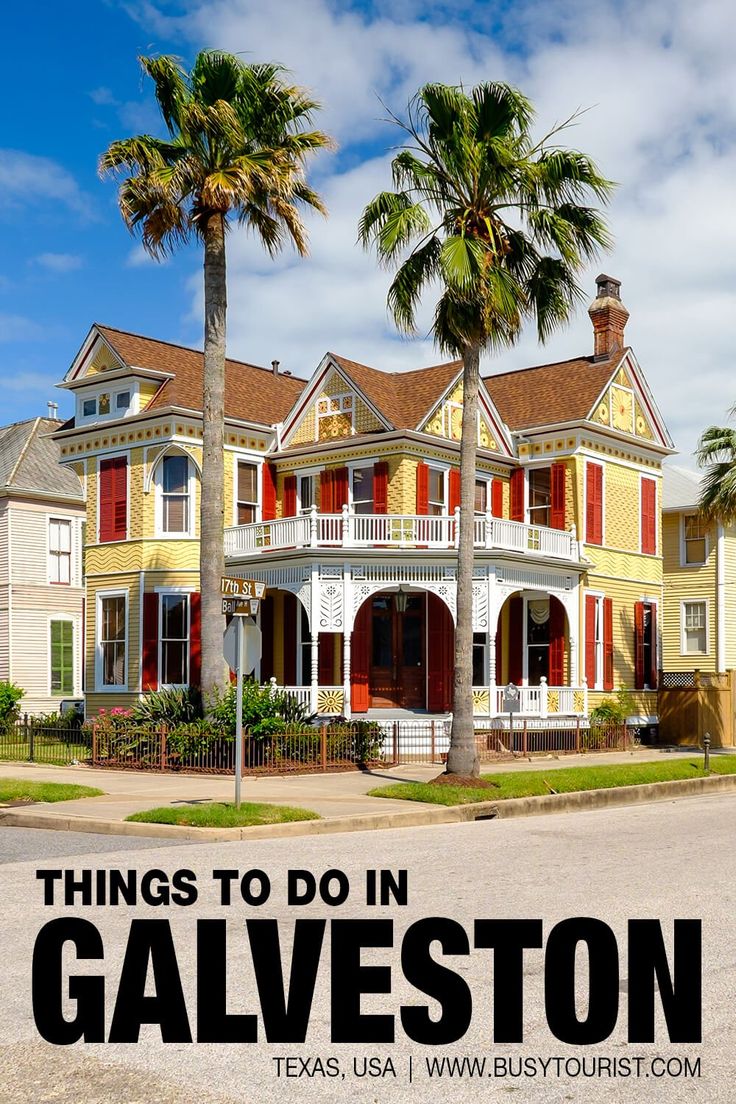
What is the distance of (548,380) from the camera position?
119 feet

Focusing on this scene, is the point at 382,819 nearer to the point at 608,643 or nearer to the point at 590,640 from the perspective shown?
the point at 590,640

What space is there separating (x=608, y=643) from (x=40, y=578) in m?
18.1

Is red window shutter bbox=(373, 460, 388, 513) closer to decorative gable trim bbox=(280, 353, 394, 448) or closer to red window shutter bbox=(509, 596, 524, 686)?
decorative gable trim bbox=(280, 353, 394, 448)

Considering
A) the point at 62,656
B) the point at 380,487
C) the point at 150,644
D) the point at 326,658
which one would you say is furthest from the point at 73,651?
the point at 380,487

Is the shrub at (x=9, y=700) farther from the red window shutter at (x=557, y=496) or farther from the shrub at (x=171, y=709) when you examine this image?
the red window shutter at (x=557, y=496)

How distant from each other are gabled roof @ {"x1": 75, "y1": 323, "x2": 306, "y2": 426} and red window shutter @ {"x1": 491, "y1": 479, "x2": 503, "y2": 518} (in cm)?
620

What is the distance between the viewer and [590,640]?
32938 mm

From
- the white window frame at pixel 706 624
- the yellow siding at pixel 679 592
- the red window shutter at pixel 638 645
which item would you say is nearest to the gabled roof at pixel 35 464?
the red window shutter at pixel 638 645

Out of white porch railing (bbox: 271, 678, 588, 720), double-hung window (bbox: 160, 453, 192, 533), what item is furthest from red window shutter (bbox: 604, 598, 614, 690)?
double-hung window (bbox: 160, 453, 192, 533)

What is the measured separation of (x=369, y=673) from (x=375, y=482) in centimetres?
480

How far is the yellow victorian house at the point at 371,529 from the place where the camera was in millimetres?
28906

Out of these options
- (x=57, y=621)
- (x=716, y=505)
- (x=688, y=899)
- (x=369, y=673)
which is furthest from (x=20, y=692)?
(x=688, y=899)

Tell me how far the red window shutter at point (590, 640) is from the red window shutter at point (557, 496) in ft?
7.03

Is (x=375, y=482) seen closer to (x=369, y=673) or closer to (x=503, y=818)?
(x=369, y=673)
